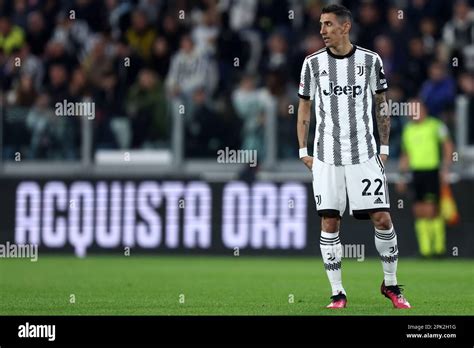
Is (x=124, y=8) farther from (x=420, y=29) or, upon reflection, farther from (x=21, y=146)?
(x=420, y=29)

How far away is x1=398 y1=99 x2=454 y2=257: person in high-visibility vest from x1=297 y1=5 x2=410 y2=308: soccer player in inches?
329

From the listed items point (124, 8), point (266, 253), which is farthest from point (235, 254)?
point (124, 8)

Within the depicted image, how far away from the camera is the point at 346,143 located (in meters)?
11.7

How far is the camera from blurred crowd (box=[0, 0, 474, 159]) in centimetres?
2055

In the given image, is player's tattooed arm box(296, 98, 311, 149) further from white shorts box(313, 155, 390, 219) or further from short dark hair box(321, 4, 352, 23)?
short dark hair box(321, 4, 352, 23)

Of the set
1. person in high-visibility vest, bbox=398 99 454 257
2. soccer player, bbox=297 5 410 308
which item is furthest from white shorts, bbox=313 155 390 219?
person in high-visibility vest, bbox=398 99 454 257

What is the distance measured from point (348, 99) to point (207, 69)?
384 inches

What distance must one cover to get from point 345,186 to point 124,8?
12.1m

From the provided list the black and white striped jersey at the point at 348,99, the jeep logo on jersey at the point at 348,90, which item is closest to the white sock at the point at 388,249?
the black and white striped jersey at the point at 348,99

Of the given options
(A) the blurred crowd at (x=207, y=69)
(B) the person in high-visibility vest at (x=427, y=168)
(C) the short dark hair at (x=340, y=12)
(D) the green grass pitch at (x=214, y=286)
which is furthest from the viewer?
(A) the blurred crowd at (x=207, y=69)

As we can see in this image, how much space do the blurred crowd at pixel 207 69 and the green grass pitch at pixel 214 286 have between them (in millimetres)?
1917

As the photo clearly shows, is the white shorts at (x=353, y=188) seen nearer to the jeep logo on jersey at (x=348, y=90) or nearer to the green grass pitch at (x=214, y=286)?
the jeep logo on jersey at (x=348, y=90)

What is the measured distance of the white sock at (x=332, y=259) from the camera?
38.9 ft
